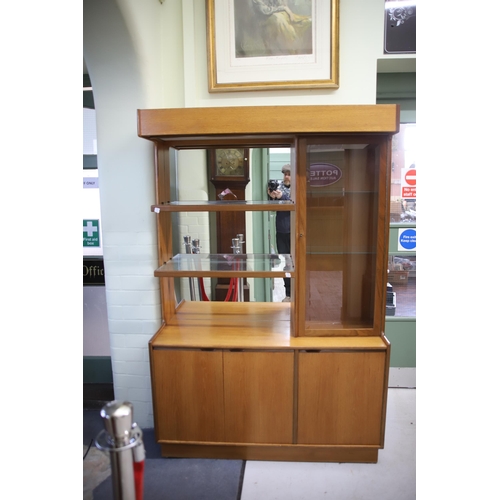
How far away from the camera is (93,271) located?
2969 mm

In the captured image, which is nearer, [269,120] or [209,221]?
[269,120]

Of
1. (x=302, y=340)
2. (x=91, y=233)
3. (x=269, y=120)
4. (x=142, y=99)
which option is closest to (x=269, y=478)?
(x=302, y=340)

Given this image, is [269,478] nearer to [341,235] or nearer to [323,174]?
[341,235]

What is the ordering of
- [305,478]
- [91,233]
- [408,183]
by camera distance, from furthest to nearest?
1. [408,183]
2. [91,233]
3. [305,478]

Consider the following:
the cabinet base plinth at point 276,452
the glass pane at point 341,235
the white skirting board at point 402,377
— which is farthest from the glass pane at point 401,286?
the cabinet base plinth at point 276,452

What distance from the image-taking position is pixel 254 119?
75.8 inches

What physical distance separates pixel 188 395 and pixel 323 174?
1.45 meters

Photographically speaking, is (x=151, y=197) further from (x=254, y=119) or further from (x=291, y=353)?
(x=291, y=353)

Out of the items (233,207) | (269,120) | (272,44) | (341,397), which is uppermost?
(272,44)

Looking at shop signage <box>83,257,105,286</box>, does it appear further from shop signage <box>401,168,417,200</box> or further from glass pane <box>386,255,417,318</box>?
shop signage <box>401,168,417,200</box>

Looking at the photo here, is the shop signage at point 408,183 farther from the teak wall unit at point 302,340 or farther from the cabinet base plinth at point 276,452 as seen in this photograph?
the cabinet base plinth at point 276,452

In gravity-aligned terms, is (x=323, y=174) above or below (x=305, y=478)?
above

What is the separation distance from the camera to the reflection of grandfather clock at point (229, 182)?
104 inches
